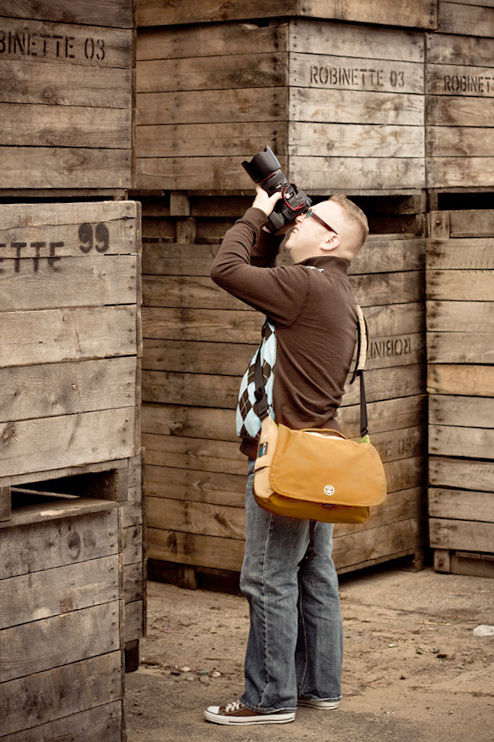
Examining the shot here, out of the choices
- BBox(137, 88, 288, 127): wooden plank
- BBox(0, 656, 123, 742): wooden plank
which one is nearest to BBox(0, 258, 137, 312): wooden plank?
BBox(0, 656, 123, 742): wooden plank

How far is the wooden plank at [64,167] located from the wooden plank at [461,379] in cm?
308

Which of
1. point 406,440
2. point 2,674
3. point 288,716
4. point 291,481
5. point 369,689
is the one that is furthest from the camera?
point 406,440

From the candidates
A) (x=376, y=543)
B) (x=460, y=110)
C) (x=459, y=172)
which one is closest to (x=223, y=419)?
(x=376, y=543)

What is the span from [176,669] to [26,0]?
9.80 feet

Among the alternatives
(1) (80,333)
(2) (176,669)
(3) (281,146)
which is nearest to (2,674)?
(1) (80,333)

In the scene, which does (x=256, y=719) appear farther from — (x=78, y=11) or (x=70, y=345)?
(x=78, y=11)

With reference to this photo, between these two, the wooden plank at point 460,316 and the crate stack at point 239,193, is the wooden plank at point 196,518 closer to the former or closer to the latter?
the crate stack at point 239,193

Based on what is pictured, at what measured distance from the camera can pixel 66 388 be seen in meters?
4.02

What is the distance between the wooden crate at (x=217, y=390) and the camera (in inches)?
255

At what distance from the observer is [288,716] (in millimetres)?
4688

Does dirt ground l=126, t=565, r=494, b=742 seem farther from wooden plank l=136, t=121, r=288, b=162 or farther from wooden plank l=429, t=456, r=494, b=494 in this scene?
wooden plank l=136, t=121, r=288, b=162

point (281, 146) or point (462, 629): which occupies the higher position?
point (281, 146)

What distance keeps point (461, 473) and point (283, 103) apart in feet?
7.86

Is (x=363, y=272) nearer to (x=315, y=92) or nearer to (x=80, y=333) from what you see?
(x=315, y=92)
